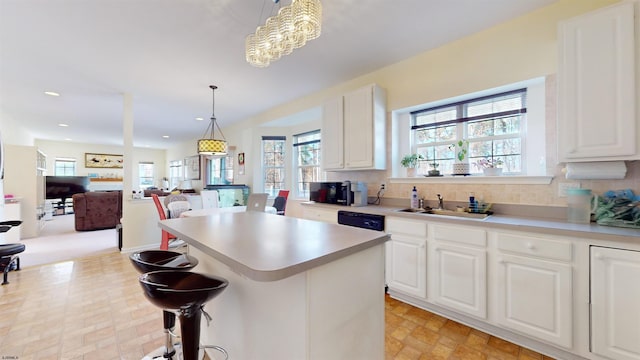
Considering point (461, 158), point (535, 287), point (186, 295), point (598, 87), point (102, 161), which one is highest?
point (102, 161)

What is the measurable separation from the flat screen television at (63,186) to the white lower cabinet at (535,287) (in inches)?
460

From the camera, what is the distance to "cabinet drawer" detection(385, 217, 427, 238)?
229cm

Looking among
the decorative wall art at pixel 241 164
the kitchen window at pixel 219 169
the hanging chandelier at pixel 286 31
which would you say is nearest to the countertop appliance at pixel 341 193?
the hanging chandelier at pixel 286 31

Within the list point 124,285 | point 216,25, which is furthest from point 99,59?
point 124,285

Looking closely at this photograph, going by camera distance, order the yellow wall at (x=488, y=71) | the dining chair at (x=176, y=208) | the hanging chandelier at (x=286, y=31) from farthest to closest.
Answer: the dining chair at (x=176, y=208)
the yellow wall at (x=488, y=71)
the hanging chandelier at (x=286, y=31)

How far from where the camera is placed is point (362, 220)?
8.95 ft

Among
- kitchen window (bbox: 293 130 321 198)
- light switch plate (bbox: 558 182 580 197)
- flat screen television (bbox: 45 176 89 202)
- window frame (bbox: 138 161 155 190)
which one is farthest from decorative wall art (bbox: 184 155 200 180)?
light switch plate (bbox: 558 182 580 197)

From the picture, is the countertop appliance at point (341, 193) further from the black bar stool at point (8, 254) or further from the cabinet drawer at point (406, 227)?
the black bar stool at point (8, 254)

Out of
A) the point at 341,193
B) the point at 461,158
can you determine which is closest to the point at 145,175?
the point at 341,193

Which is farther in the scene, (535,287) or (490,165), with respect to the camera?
(490,165)

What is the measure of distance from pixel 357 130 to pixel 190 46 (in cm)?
209

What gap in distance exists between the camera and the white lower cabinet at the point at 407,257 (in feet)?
7.51

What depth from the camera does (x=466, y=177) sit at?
2.54 meters

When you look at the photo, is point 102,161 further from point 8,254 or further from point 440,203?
point 440,203
